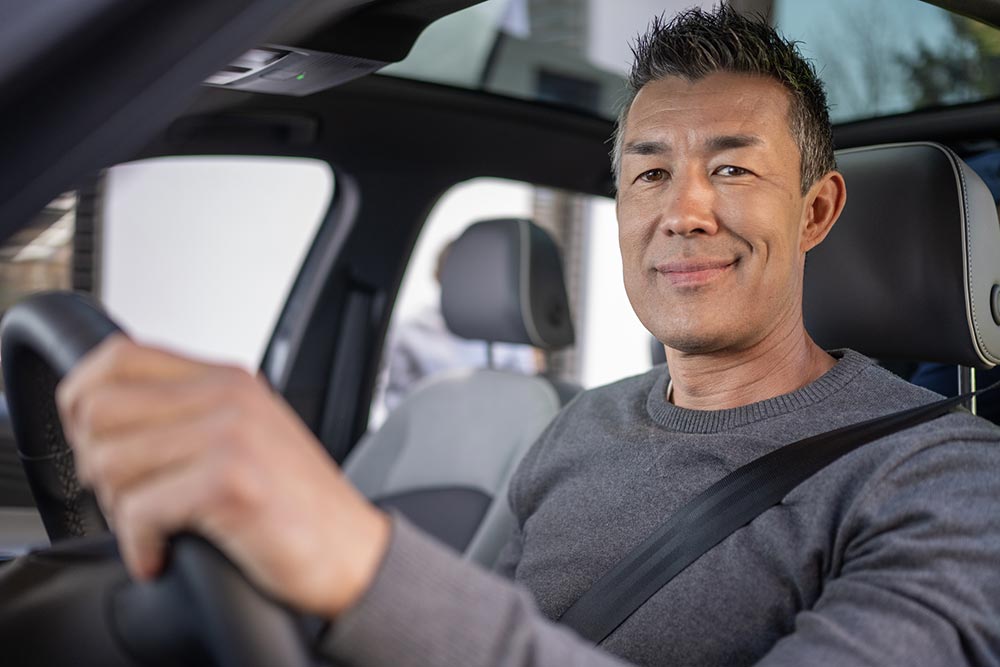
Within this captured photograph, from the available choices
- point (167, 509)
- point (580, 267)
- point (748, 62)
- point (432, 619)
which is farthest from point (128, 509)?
point (580, 267)

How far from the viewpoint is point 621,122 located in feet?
5.54

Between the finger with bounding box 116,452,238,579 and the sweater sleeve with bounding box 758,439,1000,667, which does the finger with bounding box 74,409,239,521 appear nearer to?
the finger with bounding box 116,452,238,579

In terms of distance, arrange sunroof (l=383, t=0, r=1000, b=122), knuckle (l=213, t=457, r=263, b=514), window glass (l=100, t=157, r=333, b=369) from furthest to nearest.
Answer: window glass (l=100, t=157, r=333, b=369)
sunroof (l=383, t=0, r=1000, b=122)
knuckle (l=213, t=457, r=263, b=514)

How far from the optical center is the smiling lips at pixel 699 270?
4.64 feet

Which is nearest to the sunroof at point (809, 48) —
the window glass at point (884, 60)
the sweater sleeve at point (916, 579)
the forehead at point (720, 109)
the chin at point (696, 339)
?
the window glass at point (884, 60)

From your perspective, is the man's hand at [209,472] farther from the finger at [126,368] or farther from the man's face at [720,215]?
the man's face at [720,215]

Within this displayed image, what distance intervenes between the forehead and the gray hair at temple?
0.04 feet

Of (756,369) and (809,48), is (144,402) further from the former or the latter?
(809,48)

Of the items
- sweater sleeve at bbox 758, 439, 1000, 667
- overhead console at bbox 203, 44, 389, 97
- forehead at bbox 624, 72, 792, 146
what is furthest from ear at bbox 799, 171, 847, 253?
overhead console at bbox 203, 44, 389, 97

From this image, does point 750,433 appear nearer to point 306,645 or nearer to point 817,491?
point 817,491

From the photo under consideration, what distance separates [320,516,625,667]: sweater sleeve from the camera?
0.65 meters

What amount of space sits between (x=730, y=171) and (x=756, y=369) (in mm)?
272

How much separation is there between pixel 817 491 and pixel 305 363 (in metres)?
1.66

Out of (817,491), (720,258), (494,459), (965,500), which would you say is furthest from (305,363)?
(965,500)
